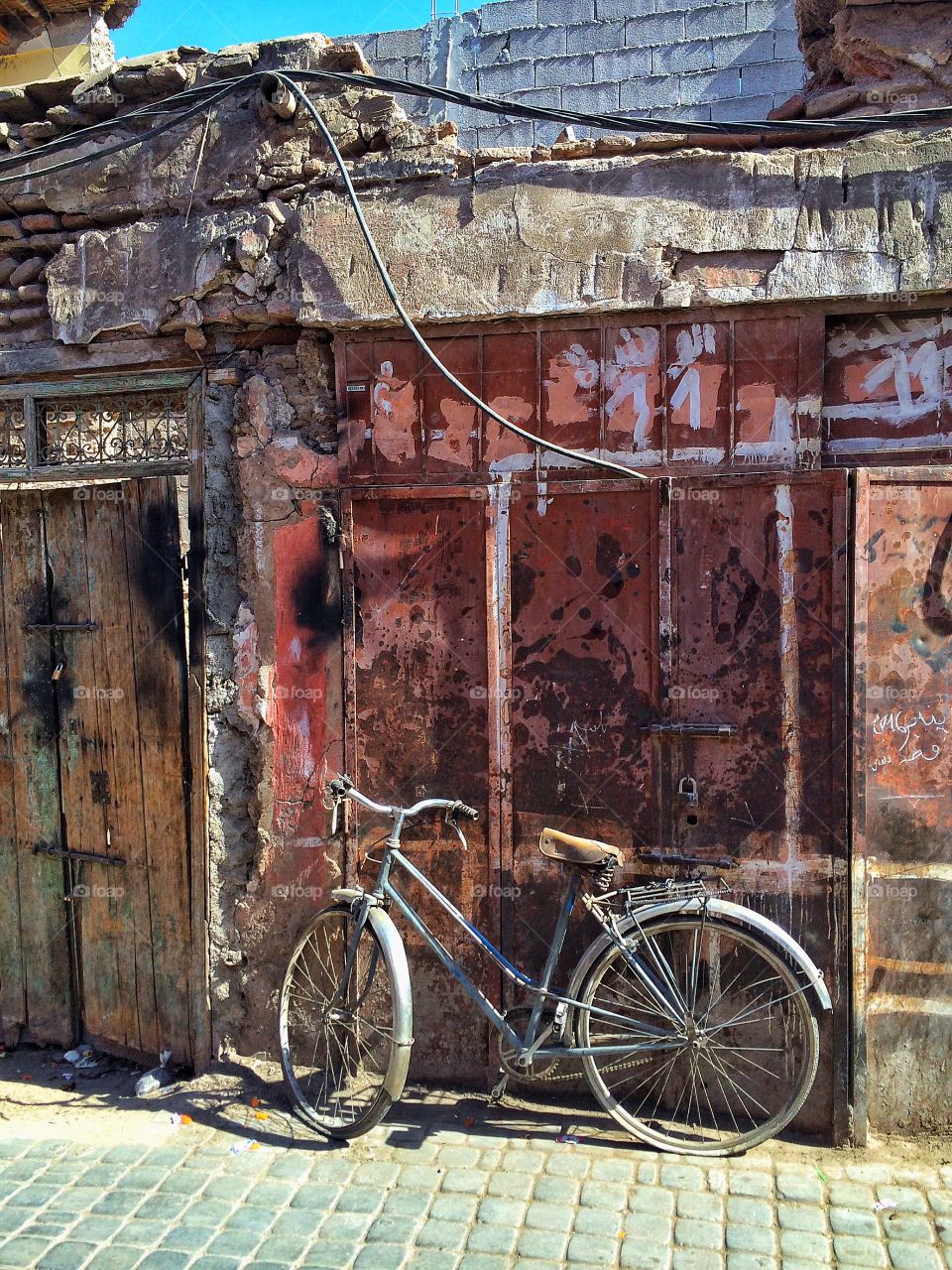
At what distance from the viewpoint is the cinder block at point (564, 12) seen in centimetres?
895

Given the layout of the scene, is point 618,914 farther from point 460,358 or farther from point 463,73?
point 463,73

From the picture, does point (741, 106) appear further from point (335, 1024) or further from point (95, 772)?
point (335, 1024)

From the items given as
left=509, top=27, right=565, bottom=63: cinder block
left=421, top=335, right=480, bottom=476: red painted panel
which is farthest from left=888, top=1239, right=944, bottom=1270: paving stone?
left=509, top=27, right=565, bottom=63: cinder block

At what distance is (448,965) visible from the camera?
3.96 m

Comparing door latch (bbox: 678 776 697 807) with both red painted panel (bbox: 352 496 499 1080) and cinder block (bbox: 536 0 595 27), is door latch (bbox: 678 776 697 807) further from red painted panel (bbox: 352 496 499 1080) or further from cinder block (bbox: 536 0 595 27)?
cinder block (bbox: 536 0 595 27)

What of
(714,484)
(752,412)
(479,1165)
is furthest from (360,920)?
(752,412)

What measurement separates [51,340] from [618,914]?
358 centimetres

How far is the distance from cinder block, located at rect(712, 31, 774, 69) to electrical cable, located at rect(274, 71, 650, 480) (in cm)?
576

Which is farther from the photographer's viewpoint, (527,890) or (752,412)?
(527,890)

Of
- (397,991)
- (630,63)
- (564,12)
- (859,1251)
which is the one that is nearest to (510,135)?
(630,63)

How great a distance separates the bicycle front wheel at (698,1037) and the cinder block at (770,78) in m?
7.28

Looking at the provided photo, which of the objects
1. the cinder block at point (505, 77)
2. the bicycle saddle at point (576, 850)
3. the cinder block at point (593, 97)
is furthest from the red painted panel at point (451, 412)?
the cinder block at point (505, 77)

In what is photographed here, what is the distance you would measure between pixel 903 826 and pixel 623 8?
8065 mm

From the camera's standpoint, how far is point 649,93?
8609mm
